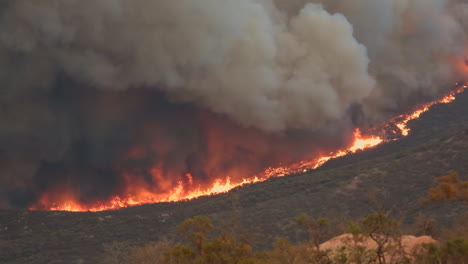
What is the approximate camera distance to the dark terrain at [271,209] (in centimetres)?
5503

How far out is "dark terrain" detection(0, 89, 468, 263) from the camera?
181 ft

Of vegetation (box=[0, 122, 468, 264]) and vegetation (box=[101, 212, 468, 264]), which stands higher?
vegetation (box=[0, 122, 468, 264])

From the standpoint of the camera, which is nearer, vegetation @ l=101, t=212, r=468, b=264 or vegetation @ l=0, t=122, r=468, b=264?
vegetation @ l=101, t=212, r=468, b=264

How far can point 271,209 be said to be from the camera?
62.1 metres

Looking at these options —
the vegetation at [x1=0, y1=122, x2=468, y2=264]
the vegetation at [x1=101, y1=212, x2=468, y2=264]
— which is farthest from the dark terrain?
the vegetation at [x1=101, y1=212, x2=468, y2=264]

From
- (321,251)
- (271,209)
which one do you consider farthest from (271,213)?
(321,251)

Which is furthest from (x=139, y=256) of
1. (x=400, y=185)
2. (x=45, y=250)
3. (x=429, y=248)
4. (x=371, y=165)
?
(x=371, y=165)

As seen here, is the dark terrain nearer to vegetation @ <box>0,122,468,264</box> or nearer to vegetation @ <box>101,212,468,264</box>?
vegetation @ <box>0,122,468,264</box>

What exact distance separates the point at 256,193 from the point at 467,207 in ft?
85.0

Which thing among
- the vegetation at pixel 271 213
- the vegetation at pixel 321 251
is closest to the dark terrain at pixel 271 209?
the vegetation at pixel 271 213

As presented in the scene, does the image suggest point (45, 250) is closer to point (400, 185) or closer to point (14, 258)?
point (14, 258)

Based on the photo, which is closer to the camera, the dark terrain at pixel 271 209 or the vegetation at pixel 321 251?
the vegetation at pixel 321 251

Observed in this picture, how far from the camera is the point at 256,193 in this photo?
70688 millimetres

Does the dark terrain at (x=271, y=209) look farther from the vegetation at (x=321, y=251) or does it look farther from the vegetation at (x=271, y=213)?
the vegetation at (x=321, y=251)
